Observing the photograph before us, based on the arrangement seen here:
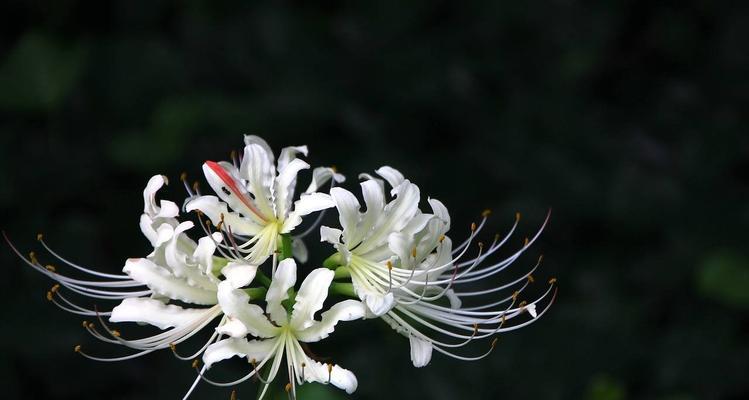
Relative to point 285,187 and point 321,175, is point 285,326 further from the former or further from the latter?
point 321,175

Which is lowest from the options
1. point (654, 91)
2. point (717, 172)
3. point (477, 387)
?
point (477, 387)

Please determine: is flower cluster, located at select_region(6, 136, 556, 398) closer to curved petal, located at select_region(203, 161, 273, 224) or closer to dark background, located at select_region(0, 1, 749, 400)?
curved petal, located at select_region(203, 161, 273, 224)

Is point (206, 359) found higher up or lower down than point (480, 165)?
lower down

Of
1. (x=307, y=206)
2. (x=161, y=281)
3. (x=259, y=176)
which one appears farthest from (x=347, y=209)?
(x=161, y=281)

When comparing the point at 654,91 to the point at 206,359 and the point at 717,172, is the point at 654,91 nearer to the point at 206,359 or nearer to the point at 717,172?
the point at 717,172

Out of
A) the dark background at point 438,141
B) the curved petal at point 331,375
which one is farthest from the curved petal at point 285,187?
the dark background at point 438,141

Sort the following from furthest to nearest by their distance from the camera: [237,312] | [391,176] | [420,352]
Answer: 1. [391,176]
2. [420,352]
3. [237,312]

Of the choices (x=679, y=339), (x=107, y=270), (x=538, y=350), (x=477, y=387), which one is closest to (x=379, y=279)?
(x=477, y=387)
